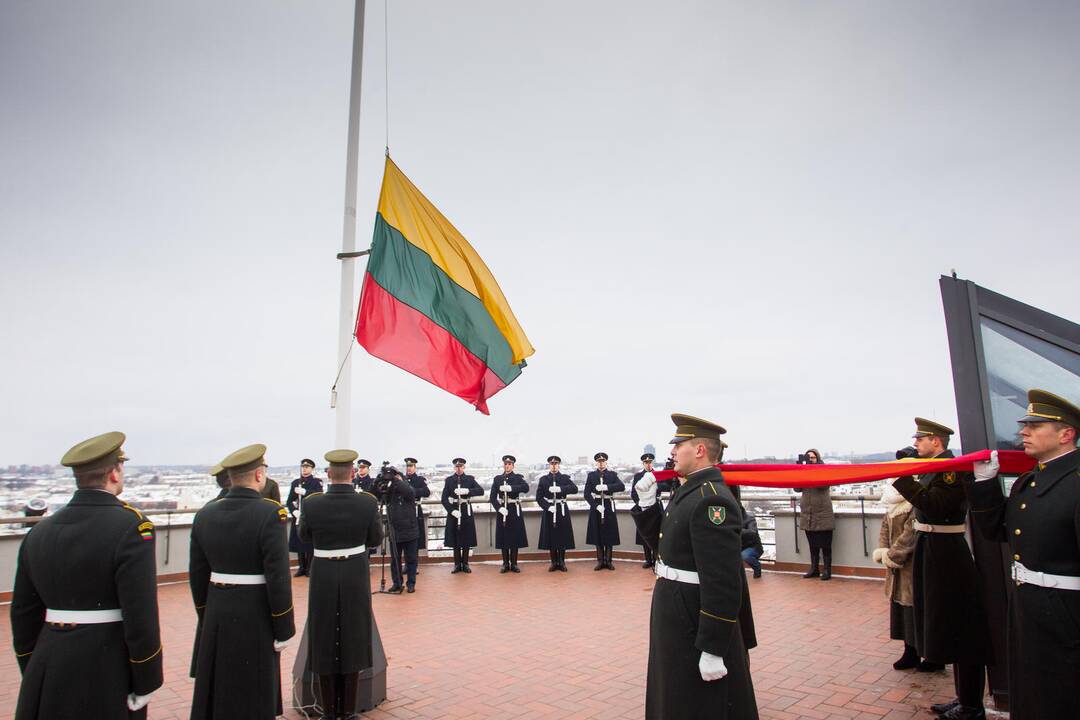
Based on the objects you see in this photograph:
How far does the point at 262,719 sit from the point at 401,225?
395cm

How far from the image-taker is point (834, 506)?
425 inches

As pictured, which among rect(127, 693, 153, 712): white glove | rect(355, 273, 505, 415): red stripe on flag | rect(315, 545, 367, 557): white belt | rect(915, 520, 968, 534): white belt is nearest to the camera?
rect(127, 693, 153, 712): white glove

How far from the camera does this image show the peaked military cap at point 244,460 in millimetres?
3945

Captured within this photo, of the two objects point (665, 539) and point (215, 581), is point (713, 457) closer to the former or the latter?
point (665, 539)

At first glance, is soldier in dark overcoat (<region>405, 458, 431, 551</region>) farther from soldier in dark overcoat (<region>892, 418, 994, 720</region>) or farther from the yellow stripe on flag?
soldier in dark overcoat (<region>892, 418, 994, 720</region>)

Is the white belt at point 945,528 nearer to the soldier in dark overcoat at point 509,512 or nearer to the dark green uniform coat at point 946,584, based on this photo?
the dark green uniform coat at point 946,584

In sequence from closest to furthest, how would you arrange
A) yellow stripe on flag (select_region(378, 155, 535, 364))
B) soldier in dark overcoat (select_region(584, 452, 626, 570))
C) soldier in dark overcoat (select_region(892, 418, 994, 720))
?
soldier in dark overcoat (select_region(892, 418, 994, 720)), yellow stripe on flag (select_region(378, 155, 535, 364)), soldier in dark overcoat (select_region(584, 452, 626, 570))

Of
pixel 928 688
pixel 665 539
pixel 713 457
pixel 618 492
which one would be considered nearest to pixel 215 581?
pixel 665 539

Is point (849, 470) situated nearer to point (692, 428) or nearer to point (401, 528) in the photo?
point (692, 428)

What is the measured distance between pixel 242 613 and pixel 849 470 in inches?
155

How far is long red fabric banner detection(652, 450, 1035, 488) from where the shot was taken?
13.5 feet

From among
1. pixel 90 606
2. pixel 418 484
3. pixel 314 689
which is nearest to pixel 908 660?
pixel 314 689

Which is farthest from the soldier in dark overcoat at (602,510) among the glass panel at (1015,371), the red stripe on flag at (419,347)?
the glass panel at (1015,371)

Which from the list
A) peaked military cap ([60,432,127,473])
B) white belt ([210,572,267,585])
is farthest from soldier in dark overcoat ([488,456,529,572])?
peaked military cap ([60,432,127,473])
